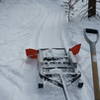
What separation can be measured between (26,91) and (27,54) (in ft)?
3.69

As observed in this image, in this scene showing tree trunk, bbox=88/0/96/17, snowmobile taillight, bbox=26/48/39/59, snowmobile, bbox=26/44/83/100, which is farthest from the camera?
tree trunk, bbox=88/0/96/17

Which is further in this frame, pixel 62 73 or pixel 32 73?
pixel 32 73

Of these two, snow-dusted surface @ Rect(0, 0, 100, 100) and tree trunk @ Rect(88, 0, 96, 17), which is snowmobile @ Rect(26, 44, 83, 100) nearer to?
snow-dusted surface @ Rect(0, 0, 100, 100)

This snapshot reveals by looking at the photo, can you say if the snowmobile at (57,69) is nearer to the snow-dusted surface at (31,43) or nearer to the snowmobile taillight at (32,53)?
the snowmobile taillight at (32,53)

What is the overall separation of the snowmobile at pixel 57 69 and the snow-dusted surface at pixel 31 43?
0.49ft

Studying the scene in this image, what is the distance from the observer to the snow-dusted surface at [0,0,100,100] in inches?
133

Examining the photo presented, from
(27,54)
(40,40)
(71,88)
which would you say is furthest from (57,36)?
(71,88)

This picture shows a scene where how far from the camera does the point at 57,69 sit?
3625 mm

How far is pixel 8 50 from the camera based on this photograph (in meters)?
4.96

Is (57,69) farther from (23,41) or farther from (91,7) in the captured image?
(91,7)

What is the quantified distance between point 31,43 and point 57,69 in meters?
1.88

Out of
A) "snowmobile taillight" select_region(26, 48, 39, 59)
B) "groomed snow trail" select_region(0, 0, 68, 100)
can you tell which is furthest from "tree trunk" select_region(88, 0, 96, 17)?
"snowmobile taillight" select_region(26, 48, 39, 59)

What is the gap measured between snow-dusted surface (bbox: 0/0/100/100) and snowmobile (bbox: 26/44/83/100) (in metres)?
0.15

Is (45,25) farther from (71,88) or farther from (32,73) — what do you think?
(71,88)
